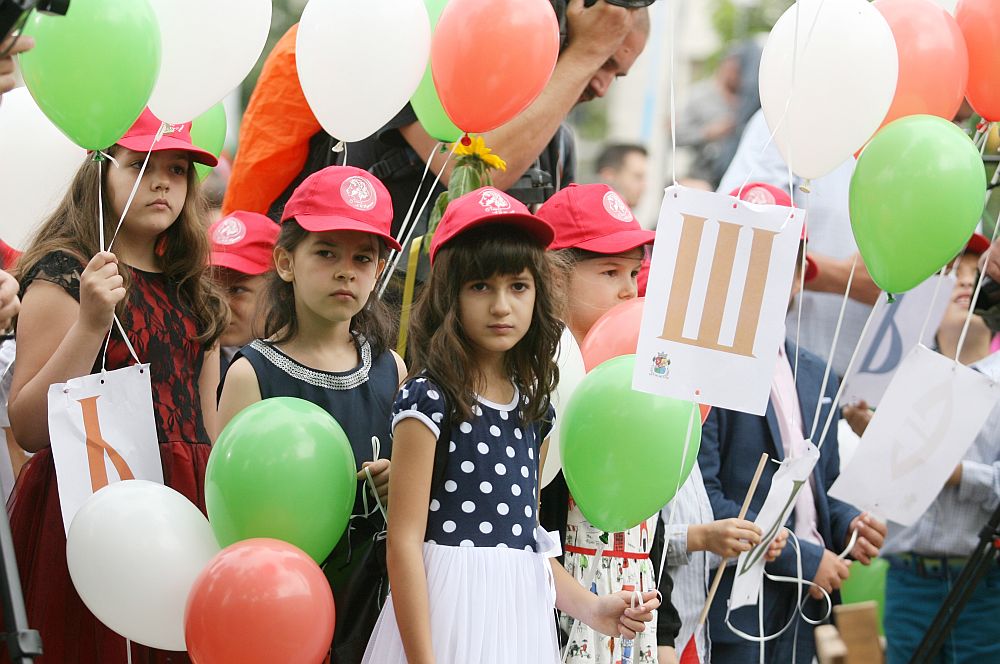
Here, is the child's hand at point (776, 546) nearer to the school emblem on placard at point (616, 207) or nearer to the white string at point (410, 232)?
the school emblem on placard at point (616, 207)

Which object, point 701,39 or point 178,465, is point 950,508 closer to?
point 178,465

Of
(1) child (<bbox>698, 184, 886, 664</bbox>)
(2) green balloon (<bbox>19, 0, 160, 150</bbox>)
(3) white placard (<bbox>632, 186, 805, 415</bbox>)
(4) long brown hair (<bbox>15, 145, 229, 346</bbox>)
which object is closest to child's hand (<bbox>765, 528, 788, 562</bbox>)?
(1) child (<bbox>698, 184, 886, 664</bbox>)

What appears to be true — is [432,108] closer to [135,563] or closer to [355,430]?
[355,430]

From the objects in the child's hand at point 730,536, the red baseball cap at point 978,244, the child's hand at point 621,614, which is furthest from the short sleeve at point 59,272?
the red baseball cap at point 978,244

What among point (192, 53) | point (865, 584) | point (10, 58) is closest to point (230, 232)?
point (192, 53)

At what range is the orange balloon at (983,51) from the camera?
11.1ft

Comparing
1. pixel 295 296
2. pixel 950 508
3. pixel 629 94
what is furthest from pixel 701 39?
pixel 295 296

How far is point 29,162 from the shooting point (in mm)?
3527

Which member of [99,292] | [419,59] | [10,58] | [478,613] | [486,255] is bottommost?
[478,613]

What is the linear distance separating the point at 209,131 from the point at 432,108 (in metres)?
0.67

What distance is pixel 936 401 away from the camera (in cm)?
346

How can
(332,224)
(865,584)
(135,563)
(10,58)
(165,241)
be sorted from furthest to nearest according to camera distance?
(865,584), (165,241), (332,224), (135,563), (10,58)

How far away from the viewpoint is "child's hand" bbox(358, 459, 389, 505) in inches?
115

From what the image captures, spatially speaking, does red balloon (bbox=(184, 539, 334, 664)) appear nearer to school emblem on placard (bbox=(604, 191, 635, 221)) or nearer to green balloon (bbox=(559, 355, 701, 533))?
green balloon (bbox=(559, 355, 701, 533))
